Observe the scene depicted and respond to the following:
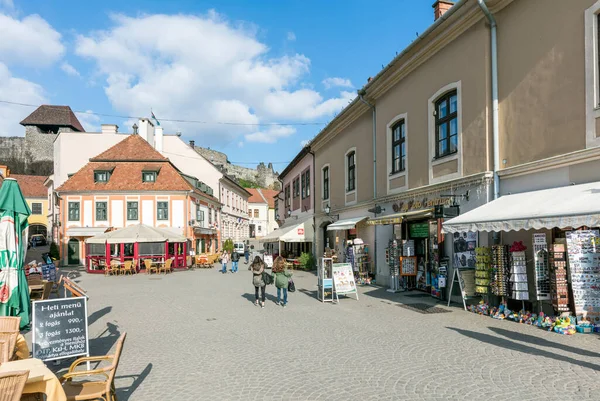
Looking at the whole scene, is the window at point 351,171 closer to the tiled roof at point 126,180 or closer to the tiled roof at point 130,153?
the tiled roof at point 126,180

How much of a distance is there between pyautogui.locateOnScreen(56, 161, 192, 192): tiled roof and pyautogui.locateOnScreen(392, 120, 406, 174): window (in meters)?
18.9

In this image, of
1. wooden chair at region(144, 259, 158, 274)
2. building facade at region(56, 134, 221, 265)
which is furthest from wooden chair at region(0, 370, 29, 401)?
building facade at region(56, 134, 221, 265)

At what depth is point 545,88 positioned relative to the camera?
888 centimetres

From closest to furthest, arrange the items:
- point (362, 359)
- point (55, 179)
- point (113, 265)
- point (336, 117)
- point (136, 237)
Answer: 1. point (362, 359)
2. point (336, 117)
3. point (136, 237)
4. point (113, 265)
5. point (55, 179)

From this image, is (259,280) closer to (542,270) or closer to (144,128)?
(542,270)

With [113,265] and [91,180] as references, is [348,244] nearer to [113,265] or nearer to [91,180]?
[113,265]

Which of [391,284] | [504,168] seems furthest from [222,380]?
[391,284]

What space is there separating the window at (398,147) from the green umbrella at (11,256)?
11.0m

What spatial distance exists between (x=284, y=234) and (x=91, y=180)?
52.4 ft

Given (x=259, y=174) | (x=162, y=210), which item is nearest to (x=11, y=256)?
(x=162, y=210)

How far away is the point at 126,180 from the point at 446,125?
83.1 ft

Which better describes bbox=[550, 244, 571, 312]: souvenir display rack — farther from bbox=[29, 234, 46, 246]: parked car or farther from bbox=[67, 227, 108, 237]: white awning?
bbox=[29, 234, 46, 246]: parked car

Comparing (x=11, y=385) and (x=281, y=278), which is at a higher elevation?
(x=11, y=385)

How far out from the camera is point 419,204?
12945 millimetres
